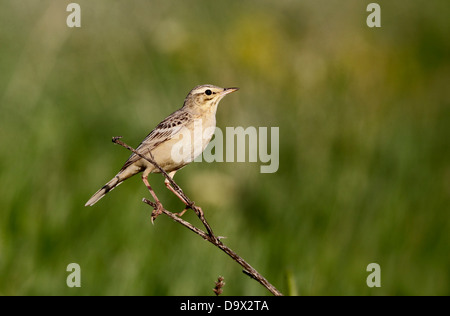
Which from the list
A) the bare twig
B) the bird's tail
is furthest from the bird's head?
the bare twig

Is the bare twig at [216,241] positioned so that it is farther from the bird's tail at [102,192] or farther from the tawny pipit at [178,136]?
the tawny pipit at [178,136]

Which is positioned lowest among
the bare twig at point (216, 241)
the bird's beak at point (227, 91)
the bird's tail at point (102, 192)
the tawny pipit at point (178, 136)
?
the bare twig at point (216, 241)

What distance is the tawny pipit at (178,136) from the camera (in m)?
2.28

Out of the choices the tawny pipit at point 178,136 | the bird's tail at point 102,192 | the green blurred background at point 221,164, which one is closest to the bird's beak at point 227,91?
the tawny pipit at point 178,136

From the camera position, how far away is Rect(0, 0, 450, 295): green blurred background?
14.2 feet

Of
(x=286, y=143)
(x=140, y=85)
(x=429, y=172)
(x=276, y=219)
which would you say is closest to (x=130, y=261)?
(x=276, y=219)

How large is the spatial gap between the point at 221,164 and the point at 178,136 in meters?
2.69

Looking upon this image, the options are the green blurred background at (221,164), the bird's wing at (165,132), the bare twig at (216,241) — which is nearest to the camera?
the bare twig at (216,241)

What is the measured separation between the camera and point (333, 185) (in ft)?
18.1

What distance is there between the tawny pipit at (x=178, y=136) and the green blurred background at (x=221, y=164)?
52.7 inches

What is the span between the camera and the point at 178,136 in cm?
264

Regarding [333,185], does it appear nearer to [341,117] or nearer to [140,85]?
[341,117]

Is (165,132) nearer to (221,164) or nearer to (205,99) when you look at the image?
(205,99)

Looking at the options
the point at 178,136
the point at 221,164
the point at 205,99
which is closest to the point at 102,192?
the point at 178,136
